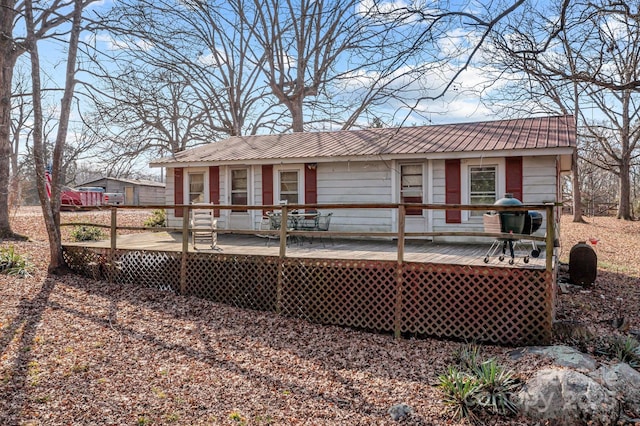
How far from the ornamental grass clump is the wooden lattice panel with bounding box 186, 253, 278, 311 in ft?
10.2

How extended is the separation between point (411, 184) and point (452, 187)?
930 mm

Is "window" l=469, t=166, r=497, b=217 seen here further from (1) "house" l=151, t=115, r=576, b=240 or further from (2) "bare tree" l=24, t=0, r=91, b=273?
(2) "bare tree" l=24, t=0, r=91, b=273

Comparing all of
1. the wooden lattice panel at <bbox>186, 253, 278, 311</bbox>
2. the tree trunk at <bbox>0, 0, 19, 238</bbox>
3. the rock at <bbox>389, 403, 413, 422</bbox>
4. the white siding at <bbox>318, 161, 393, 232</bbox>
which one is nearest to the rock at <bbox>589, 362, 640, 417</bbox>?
the rock at <bbox>389, 403, 413, 422</bbox>

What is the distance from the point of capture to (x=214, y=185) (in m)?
11.9

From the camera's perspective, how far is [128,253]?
7941mm

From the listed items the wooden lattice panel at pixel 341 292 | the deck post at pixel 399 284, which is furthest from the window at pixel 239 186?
the deck post at pixel 399 284

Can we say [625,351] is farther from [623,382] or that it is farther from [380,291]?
[380,291]

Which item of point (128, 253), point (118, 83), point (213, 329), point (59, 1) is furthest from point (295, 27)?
point (213, 329)

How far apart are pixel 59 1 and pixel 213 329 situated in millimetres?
9860

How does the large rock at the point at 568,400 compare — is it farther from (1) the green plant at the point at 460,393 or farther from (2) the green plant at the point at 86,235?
(2) the green plant at the point at 86,235

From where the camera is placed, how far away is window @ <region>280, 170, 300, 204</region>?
36.6ft

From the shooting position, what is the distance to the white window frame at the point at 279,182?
36.2ft

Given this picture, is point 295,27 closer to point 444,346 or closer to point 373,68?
point 373,68

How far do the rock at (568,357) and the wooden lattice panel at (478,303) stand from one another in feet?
1.09
